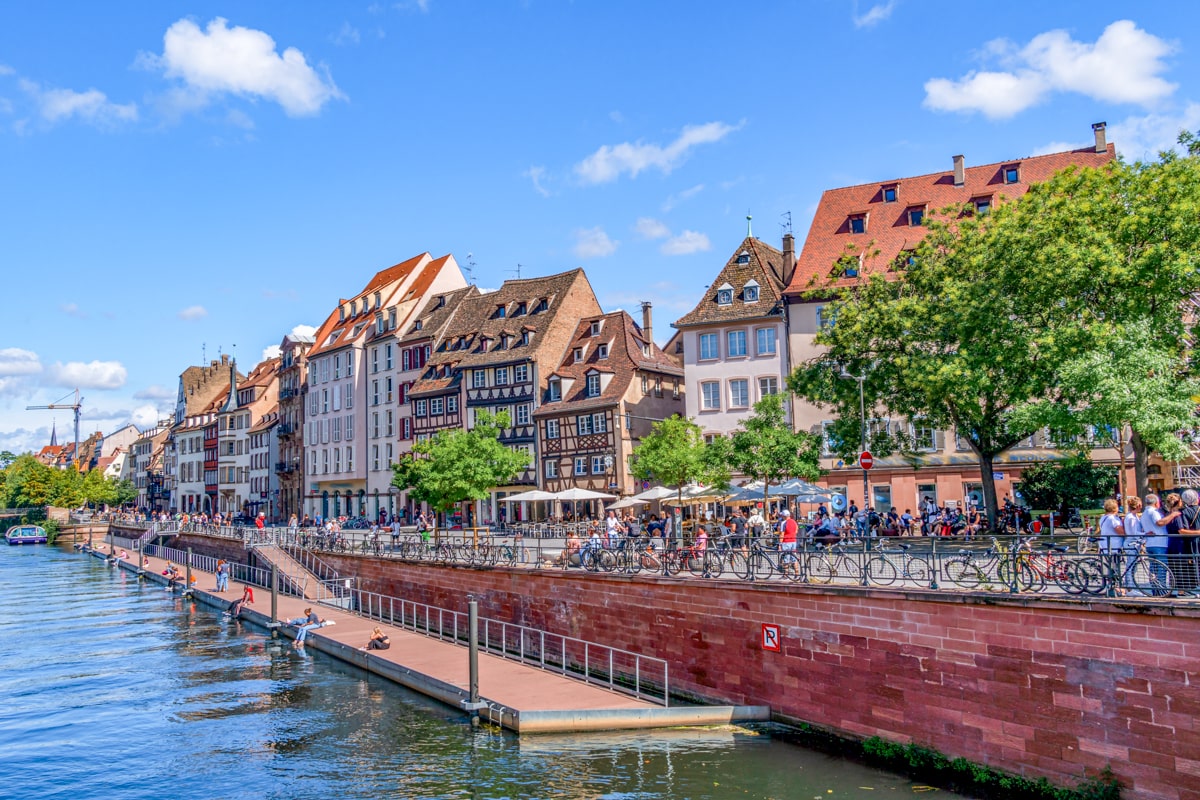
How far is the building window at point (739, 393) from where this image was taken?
48094mm

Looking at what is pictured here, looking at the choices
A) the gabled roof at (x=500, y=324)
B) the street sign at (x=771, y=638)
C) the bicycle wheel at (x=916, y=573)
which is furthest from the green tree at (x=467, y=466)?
the bicycle wheel at (x=916, y=573)

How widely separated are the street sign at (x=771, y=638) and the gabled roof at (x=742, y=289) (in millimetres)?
28368

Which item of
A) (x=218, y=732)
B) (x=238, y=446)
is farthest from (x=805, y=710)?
(x=238, y=446)

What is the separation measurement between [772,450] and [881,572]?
15528 millimetres

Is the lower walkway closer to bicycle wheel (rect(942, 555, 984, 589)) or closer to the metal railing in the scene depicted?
the metal railing

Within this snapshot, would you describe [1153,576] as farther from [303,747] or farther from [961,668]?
[303,747]

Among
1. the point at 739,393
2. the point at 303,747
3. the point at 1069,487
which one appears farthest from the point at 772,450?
the point at 303,747

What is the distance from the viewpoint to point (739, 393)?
159 ft

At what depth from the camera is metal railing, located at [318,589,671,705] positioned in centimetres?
2333

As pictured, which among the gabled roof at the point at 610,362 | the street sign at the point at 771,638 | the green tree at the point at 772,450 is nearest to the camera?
the street sign at the point at 771,638

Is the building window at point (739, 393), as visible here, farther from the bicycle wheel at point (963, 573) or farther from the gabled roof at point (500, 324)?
the bicycle wheel at point (963, 573)

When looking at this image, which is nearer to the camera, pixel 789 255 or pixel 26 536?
pixel 789 255

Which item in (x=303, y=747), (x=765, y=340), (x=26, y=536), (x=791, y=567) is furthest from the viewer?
(x=26, y=536)

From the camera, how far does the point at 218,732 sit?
75.2ft
